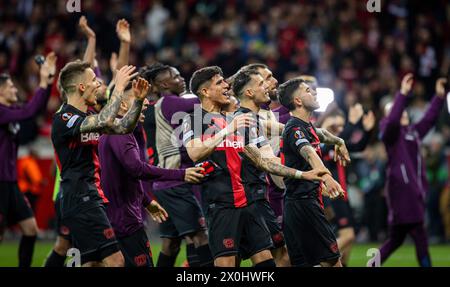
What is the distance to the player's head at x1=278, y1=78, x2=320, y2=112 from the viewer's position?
850 cm

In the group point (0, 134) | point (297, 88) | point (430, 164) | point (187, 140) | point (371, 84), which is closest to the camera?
point (187, 140)

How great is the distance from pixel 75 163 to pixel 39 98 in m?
3.16

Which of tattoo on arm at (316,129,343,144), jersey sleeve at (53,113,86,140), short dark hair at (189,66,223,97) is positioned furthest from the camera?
tattoo on arm at (316,129,343,144)

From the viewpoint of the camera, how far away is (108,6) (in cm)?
2134

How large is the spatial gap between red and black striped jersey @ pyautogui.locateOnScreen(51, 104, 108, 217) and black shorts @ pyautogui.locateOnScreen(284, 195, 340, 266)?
6.37 feet

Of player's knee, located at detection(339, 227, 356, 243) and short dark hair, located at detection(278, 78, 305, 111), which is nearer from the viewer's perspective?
short dark hair, located at detection(278, 78, 305, 111)

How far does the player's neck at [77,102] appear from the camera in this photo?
7859mm

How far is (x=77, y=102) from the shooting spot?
7.87m

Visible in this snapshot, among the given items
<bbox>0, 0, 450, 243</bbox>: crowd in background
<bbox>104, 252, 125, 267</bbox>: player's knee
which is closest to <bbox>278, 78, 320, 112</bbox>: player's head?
<bbox>104, 252, 125, 267</bbox>: player's knee

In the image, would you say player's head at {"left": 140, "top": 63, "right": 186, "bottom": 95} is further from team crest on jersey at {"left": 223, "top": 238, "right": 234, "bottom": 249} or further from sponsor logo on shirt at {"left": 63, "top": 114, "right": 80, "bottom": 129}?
team crest on jersey at {"left": 223, "top": 238, "right": 234, "bottom": 249}

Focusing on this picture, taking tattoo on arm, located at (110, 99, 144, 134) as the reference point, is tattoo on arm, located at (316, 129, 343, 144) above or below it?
below
